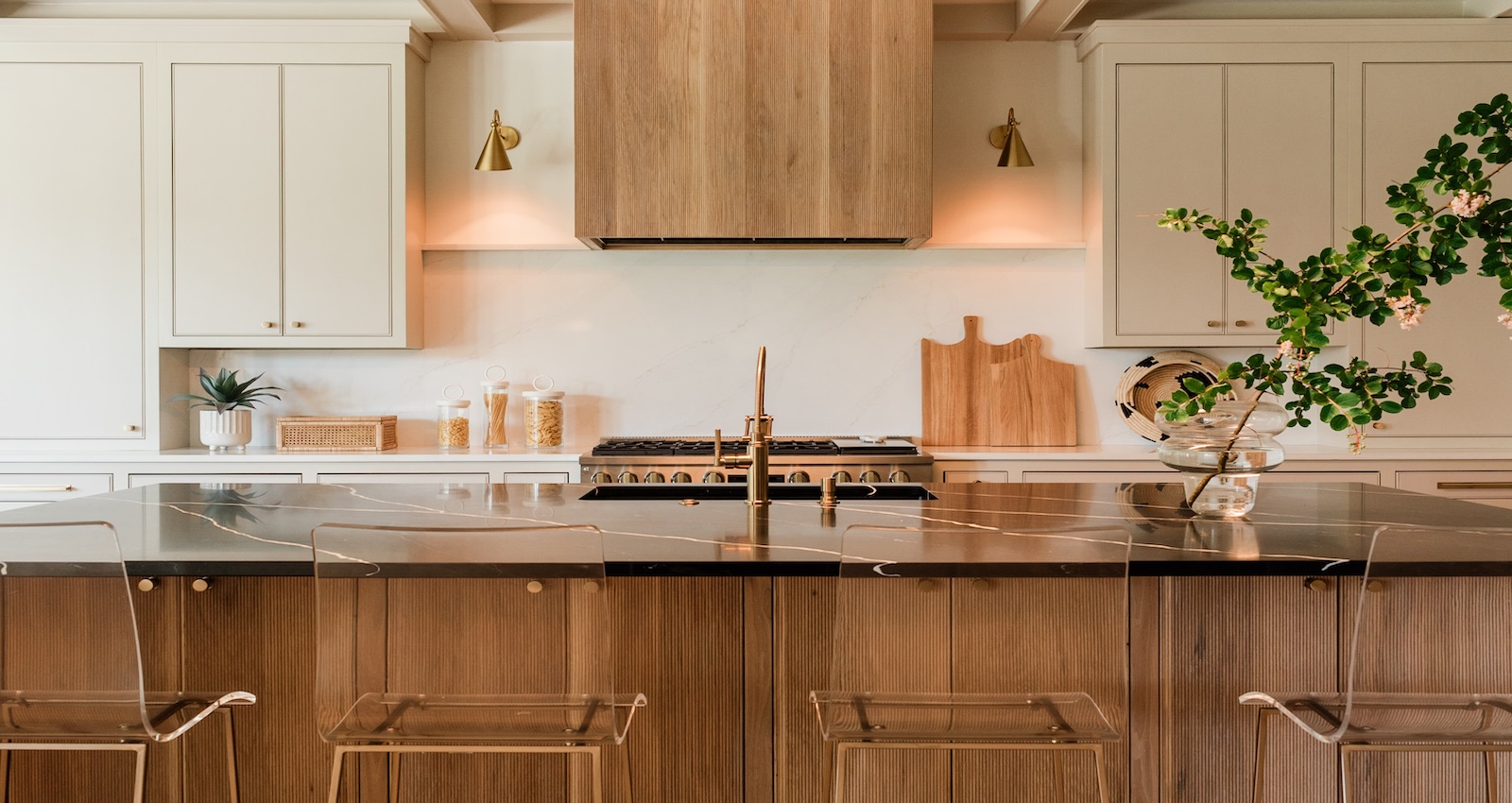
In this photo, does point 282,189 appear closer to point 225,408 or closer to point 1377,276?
point 225,408

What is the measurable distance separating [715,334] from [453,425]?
108cm

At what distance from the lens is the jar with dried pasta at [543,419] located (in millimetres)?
3762

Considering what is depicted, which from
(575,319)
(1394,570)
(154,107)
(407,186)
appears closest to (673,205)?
(575,319)

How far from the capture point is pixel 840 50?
344 cm

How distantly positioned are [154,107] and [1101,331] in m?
3.55

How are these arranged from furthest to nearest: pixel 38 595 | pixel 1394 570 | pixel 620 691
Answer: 1. pixel 620 691
2. pixel 38 595
3. pixel 1394 570

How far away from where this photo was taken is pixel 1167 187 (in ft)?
11.9

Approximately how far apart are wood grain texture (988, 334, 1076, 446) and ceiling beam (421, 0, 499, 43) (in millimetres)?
2373

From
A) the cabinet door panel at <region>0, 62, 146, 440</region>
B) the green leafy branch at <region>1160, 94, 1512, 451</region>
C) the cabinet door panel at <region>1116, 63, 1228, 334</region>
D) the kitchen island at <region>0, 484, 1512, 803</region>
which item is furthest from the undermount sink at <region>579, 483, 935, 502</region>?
the cabinet door panel at <region>0, 62, 146, 440</region>

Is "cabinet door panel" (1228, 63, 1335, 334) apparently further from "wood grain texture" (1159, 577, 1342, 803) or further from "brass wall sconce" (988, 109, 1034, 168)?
"wood grain texture" (1159, 577, 1342, 803)

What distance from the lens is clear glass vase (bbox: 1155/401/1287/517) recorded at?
186cm

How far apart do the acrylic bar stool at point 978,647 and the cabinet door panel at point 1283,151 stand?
2.67 meters

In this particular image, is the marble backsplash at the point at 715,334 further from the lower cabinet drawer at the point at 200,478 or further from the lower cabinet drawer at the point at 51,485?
the lower cabinet drawer at the point at 51,485

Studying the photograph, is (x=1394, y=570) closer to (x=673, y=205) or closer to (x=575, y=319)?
(x=673, y=205)
